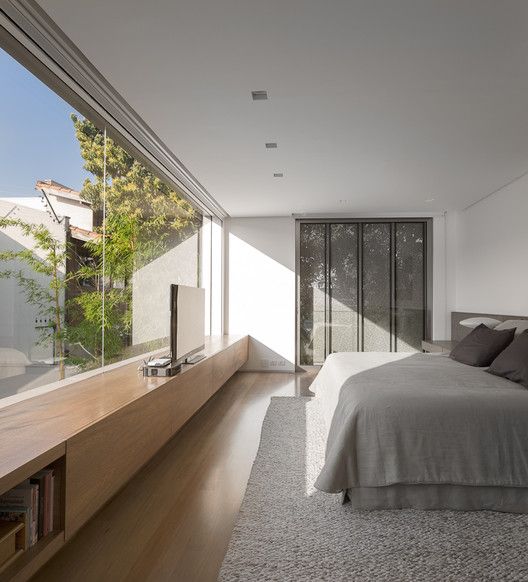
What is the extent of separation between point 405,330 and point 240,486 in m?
4.53

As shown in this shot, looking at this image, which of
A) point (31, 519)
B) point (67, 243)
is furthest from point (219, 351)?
point (31, 519)

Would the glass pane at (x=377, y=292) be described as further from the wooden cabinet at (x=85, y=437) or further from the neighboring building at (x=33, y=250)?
the neighboring building at (x=33, y=250)

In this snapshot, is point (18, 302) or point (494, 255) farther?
point (494, 255)

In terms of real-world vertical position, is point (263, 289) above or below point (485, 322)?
above

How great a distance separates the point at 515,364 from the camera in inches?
121

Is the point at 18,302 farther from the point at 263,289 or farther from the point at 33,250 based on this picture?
the point at 263,289

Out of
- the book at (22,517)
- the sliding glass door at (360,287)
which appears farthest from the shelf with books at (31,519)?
the sliding glass door at (360,287)

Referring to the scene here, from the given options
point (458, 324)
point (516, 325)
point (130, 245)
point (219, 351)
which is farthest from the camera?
point (458, 324)

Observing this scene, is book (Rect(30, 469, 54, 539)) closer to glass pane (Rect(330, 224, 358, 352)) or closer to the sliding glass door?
the sliding glass door

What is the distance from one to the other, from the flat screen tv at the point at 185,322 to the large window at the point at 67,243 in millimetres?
396

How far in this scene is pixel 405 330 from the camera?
21.7 ft

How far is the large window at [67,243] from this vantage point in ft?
7.34

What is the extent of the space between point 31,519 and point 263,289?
5.29 m

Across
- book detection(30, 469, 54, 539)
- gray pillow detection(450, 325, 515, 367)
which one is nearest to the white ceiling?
gray pillow detection(450, 325, 515, 367)
